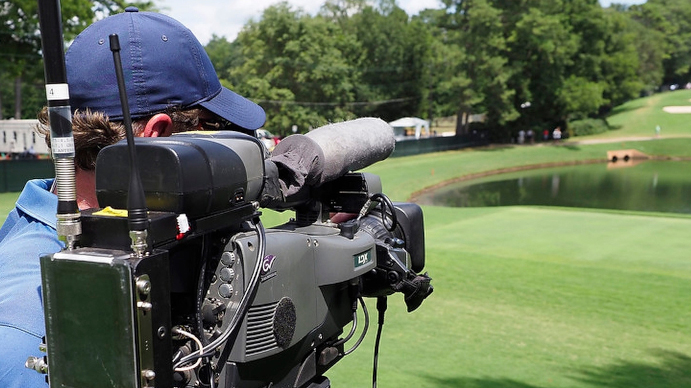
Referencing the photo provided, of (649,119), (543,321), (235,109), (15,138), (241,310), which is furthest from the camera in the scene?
(649,119)

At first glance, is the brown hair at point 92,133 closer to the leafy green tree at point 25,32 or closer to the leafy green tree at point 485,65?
the leafy green tree at point 25,32

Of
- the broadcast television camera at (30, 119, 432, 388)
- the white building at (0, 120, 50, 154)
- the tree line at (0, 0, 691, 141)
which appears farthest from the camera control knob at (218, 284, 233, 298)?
the tree line at (0, 0, 691, 141)

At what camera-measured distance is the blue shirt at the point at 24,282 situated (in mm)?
1193

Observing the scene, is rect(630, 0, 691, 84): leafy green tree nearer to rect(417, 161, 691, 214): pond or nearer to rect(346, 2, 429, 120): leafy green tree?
rect(346, 2, 429, 120): leafy green tree

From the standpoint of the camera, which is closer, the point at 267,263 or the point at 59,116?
the point at 59,116

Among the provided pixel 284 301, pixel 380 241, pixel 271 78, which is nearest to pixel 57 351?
pixel 284 301

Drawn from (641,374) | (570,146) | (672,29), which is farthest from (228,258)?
(672,29)

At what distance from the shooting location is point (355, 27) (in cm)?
6241

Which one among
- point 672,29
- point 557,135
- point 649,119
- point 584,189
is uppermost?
point 672,29

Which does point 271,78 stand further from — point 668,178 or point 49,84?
point 49,84

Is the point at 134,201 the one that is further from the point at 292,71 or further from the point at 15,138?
the point at 292,71

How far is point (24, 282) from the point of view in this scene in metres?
1.28

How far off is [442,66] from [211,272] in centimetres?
5077

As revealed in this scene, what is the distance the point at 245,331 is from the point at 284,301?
0.36 ft
